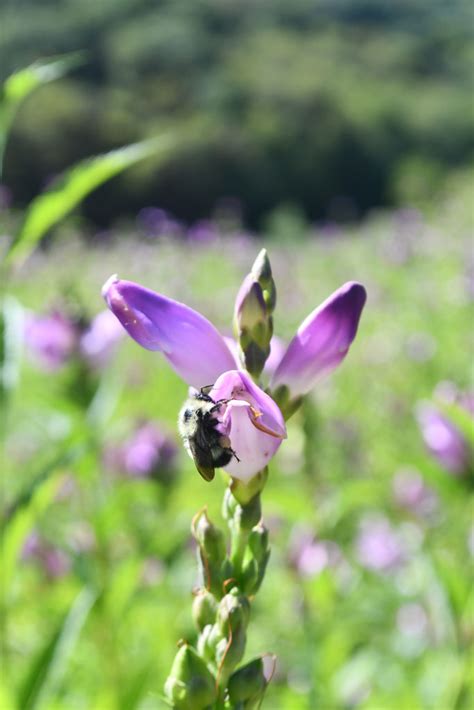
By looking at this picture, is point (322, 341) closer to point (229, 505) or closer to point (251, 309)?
point (251, 309)

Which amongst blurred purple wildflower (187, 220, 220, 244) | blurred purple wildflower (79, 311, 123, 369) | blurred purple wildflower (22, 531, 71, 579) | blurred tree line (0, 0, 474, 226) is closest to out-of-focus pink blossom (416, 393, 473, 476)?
blurred purple wildflower (79, 311, 123, 369)

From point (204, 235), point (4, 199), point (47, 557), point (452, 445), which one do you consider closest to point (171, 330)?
point (452, 445)

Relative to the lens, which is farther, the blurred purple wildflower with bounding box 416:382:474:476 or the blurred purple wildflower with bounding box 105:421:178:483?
the blurred purple wildflower with bounding box 105:421:178:483

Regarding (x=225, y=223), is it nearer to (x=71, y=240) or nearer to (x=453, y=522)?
(x=71, y=240)

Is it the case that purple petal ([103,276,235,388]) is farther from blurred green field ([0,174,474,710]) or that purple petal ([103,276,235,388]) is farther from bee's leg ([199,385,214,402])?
blurred green field ([0,174,474,710])

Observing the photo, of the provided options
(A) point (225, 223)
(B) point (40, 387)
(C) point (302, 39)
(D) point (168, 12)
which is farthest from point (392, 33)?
(B) point (40, 387)

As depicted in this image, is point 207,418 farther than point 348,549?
No
